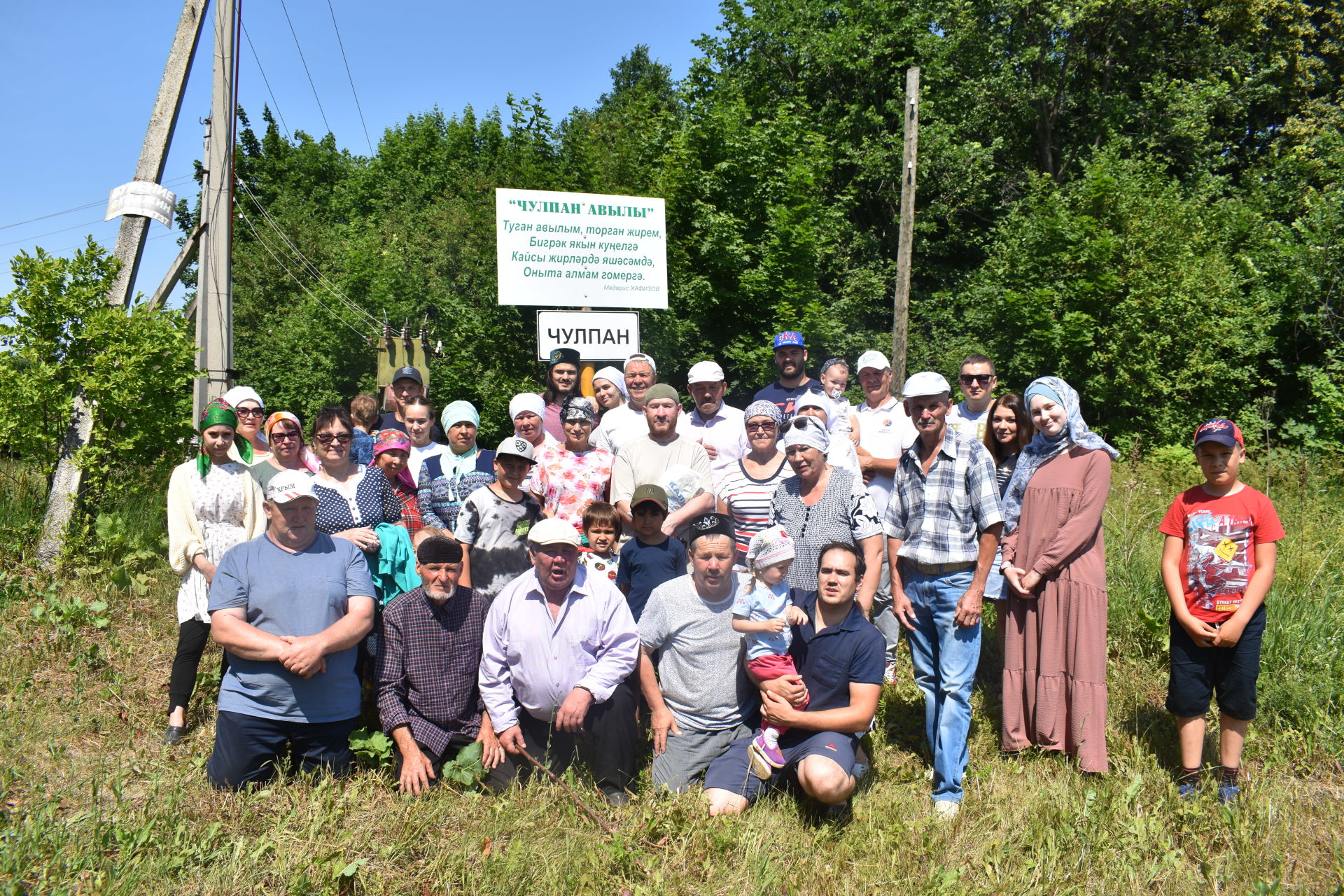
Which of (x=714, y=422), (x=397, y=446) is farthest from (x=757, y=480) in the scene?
(x=397, y=446)

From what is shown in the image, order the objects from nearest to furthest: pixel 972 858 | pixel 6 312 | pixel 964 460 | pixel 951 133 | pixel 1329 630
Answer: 1. pixel 972 858
2. pixel 964 460
3. pixel 1329 630
4. pixel 6 312
5. pixel 951 133

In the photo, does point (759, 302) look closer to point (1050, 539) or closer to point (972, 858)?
point (1050, 539)

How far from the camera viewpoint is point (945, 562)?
13.4ft

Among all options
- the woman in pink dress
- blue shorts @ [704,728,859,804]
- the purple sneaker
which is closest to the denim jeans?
blue shorts @ [704,728,859,804]

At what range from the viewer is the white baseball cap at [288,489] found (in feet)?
12.5

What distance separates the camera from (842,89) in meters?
22.2

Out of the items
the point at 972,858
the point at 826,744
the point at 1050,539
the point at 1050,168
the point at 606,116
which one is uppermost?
the point at 606,116

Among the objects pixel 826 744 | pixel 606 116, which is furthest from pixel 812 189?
pixel 606 116

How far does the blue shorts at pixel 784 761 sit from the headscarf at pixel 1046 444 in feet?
5.07

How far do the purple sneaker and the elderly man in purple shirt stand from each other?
680 millimetres

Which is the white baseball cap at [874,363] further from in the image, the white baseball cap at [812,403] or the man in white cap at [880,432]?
the white baseball cap at [812,403]

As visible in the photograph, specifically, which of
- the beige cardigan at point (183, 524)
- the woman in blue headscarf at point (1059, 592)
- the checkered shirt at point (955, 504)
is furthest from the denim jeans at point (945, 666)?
the beige cardigan at point (183, 524)

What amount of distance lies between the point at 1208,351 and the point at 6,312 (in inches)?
677

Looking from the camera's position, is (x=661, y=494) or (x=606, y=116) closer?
(x=661, y=494)
